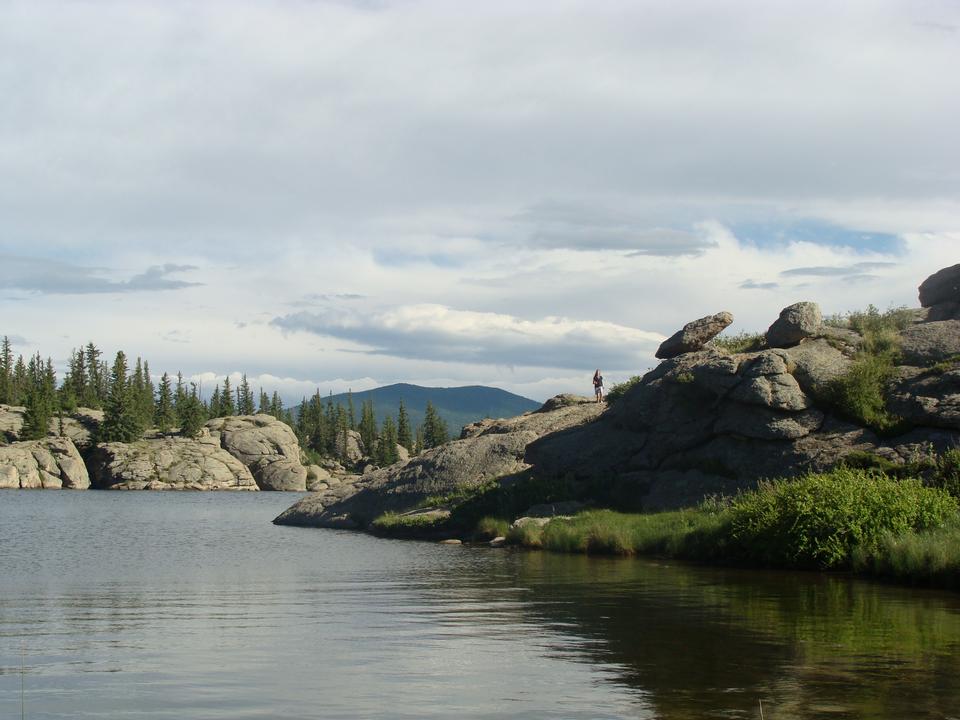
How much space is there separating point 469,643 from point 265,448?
164m

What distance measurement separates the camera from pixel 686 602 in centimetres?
2600

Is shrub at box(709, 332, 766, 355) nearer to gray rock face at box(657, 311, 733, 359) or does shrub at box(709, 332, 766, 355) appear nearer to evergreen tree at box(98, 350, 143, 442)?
gray rock face at box(657, 311, 733, 359)

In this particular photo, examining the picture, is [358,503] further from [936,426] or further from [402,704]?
[402,704]

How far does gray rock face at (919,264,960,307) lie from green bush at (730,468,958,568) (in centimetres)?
2146

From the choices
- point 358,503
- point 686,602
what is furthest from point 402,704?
point 358,503

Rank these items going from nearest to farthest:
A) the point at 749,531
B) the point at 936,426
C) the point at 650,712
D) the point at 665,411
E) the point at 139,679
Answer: the point at 650,712 → the point at 139,679 → the point at 749,531 → the point at 936,426 → the point at 665,411

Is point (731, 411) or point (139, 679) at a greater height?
point (731, 411)

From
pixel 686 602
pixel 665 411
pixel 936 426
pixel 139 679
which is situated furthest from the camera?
pixel 665 411

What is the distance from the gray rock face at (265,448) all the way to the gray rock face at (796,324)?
13209cm

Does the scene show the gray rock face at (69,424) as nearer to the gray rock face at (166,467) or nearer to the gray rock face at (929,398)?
the gray rock face at (166,467)

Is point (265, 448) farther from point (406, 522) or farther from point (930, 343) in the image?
point (930, 343)

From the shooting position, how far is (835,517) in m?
33.0

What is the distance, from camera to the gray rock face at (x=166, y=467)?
155 m

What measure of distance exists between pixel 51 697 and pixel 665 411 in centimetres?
3861
